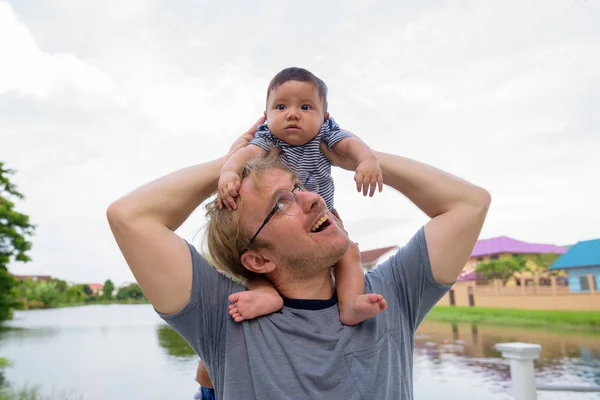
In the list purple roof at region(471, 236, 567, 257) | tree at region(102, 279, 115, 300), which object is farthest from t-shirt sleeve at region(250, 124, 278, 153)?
tree at region(102, 279, 115, 300)

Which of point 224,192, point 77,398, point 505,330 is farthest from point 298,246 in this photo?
point 505,330

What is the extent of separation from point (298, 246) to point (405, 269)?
0.85 feet

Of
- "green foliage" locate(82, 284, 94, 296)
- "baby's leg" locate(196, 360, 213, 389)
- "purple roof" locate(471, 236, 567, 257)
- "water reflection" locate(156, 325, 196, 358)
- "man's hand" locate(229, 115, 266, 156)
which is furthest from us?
"green foliage" locate(82, 284, 94, 296)

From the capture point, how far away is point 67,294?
61.6 feet

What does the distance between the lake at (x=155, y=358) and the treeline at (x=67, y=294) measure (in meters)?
0.69

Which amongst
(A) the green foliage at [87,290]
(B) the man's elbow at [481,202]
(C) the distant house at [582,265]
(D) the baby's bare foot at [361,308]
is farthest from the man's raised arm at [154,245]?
(A) the green foliage at [87,290]

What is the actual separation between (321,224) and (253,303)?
218 mm

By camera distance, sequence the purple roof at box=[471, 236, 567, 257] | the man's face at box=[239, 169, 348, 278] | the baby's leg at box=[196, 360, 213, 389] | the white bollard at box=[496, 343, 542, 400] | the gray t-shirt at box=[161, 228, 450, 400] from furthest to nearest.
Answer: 1. the purple roof at box=[471, 236, 567, 257]
2. the white bollard at box=[496, 343, 542, 400]
3. the baby's leg at box=[196, 360, 213, 389]
4. the man's face at box=[239, 169, 348, 278]
5. the gray t-shirt at box=[161, 228, 450, 400]

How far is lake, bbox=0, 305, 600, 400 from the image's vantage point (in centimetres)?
1252

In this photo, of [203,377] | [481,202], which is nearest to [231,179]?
[481,202]

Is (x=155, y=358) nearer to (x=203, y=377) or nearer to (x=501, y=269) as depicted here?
(x=501, y=269)

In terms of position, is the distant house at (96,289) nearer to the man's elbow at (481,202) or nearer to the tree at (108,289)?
the tree at (108,289)

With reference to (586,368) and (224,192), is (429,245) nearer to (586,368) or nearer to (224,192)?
(224,192)

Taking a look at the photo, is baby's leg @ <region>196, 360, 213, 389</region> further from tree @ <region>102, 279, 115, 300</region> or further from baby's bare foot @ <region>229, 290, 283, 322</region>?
tree @ <region>102, 279, 115, 300</region>
